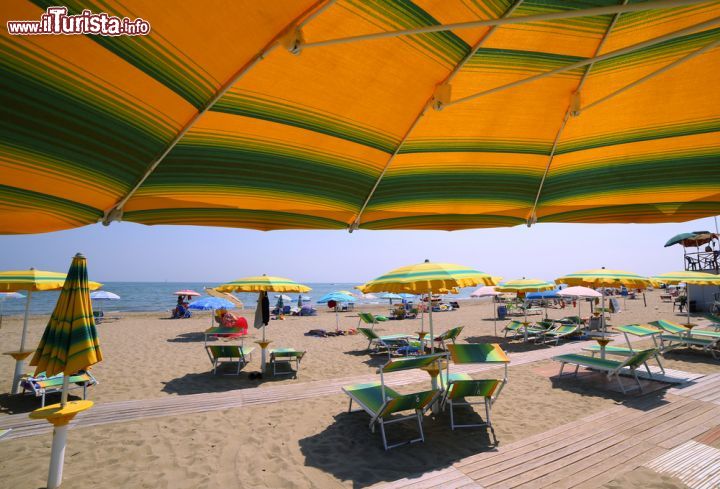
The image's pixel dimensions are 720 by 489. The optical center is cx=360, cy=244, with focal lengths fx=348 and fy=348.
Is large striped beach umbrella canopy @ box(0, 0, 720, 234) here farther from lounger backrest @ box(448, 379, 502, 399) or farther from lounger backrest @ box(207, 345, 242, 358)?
lounger backrest @ box(207, 345, 242, 358)

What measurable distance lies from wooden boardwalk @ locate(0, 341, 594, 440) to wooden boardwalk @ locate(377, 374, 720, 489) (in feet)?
11.6

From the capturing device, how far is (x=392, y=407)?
17.3 feet

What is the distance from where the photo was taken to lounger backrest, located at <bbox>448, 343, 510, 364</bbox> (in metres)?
5.93

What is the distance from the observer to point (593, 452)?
15.9 feet

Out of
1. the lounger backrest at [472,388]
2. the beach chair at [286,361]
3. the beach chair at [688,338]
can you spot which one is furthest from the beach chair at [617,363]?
the beach chair at [286,361]

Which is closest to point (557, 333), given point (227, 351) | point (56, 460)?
point (227, 351)

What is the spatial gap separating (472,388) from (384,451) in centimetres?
182

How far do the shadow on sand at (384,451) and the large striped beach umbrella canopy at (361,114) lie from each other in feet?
11.1

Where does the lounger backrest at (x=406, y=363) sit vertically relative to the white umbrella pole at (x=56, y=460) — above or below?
above

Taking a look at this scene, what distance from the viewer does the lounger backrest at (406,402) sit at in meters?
5.18

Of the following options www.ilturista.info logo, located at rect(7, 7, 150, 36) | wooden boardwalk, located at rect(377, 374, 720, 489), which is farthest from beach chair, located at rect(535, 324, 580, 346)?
www.ilturista.info logo, located at rect(7, 7, 150, 36)

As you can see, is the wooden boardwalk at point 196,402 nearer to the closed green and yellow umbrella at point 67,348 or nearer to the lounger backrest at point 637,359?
the closed green and yellow umbrella at point 67,348

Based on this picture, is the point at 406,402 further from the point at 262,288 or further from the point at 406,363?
the point at 262,288

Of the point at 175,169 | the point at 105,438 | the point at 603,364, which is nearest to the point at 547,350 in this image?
the point at 603,364
